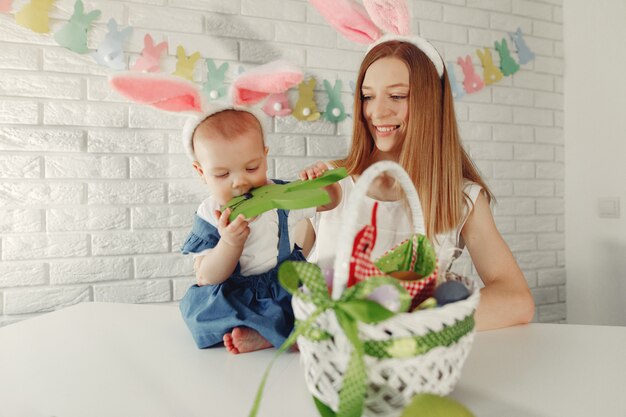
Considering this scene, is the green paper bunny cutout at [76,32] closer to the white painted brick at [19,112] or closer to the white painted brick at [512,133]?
the white painted brick at [19,112]

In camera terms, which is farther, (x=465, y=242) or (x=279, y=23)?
(x=279, y=23)

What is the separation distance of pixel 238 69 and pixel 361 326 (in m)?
1.70

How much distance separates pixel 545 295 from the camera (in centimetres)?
255

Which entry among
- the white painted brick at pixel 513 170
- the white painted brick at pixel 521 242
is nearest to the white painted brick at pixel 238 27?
the white painted brick at pixel 513 170

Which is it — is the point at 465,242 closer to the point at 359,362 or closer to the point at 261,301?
the point at 261,301

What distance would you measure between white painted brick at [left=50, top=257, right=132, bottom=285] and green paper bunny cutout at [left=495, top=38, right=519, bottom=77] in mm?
1925

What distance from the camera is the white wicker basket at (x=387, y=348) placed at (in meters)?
0.45

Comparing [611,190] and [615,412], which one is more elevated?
[611,190]

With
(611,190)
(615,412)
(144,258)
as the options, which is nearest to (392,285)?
(615,412)

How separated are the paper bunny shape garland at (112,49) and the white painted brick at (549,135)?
197 centimetres

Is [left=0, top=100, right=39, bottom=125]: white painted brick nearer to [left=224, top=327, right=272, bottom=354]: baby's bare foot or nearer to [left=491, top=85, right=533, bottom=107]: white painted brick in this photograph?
[left=224, top=327, right=272, bottom=354]: baby's bare foot

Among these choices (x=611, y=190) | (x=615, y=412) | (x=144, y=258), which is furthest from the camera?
(x=611, y=190)

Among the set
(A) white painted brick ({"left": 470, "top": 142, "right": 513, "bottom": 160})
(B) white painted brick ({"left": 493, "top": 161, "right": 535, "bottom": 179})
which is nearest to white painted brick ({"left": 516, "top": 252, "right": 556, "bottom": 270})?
(B) white painted brick ({"left": 493, "top": 161, "right": 535, "bottom": 179})

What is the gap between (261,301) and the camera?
0.83m
